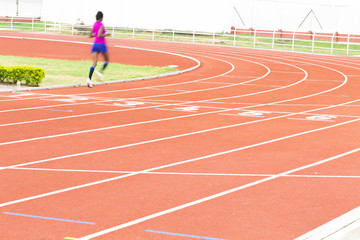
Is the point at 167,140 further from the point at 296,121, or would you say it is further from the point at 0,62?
the point at 0,62

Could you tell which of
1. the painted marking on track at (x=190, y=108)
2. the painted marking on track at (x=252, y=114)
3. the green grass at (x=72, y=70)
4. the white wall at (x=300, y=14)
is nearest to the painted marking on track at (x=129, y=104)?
the painted marking on track at (x=190, y=108)

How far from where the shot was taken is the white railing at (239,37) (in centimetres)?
4466

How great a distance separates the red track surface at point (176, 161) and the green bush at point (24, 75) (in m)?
0.92

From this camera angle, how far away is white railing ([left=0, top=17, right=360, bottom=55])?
44.7 m

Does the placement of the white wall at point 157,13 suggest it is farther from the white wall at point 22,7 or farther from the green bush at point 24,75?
the green bush at point 24,75

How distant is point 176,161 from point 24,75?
401 inches

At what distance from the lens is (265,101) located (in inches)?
690

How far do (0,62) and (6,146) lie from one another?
651 inches

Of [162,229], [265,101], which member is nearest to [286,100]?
[265,101]

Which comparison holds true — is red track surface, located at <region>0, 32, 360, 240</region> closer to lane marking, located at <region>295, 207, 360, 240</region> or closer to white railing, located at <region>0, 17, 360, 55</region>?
lane marking, located at <region>295, 207, 360, 240</region>

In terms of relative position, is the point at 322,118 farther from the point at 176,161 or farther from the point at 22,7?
the point at 22,7

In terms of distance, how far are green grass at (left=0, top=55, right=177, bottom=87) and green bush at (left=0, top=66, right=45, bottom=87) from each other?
0.69m

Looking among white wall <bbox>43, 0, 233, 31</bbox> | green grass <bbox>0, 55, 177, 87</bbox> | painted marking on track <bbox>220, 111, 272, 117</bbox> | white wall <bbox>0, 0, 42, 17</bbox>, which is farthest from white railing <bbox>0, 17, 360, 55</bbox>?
painted marking on track <bbox>220, 111, 272, 117</bbox>

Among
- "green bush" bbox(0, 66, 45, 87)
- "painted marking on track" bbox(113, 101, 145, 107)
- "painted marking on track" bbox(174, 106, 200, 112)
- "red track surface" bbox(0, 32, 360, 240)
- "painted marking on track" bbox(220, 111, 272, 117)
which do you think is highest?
"green bush" bbox(0, 66, 45, 87)
